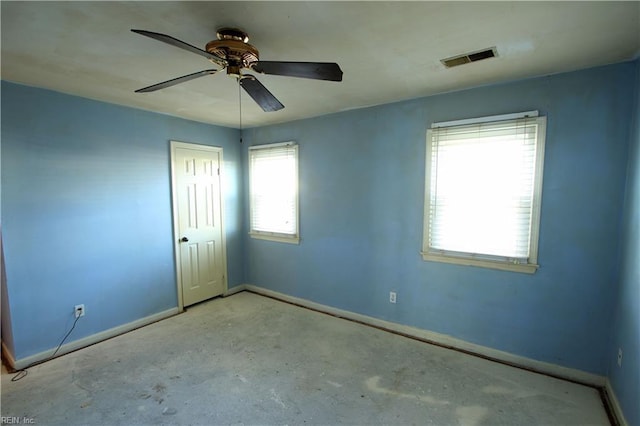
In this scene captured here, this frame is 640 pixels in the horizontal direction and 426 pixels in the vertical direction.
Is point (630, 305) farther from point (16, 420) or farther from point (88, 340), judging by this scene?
point (88, 340)

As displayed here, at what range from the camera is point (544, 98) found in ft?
7.64

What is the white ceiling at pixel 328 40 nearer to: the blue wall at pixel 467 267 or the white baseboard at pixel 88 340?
the blue wall at pixel 467 267

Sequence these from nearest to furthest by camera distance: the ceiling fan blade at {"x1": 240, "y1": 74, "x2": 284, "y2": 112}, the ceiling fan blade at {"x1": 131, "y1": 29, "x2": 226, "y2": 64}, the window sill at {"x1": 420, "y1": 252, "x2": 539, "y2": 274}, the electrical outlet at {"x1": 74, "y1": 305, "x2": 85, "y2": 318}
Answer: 1. the ceiling fan blade at {"x1": 131, "y1": 29, "x2": 226, "y2": 64}
2. the ceiling fan blade at {"x1": 240, "y1": 74, "x2": 284, "y2": 112}
3. the window sill at {"x1": 420, "y1": 252, "x2": 539, "y2": 274}
4. the electrical outlet at {"x1": 74, "y1": 305, "x2": 85, "y2": 318}

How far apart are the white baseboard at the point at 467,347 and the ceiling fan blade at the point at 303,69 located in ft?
8.61

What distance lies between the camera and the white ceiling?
1.44 m

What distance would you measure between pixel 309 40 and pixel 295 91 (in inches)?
37.1

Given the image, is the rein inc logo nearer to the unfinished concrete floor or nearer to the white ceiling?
the unfinished concrete floor

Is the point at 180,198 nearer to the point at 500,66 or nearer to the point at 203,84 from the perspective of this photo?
the point at 203,84

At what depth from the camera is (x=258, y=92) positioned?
184 centimetres

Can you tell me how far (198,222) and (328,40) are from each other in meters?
2.91

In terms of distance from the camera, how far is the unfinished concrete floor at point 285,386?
1985 mm

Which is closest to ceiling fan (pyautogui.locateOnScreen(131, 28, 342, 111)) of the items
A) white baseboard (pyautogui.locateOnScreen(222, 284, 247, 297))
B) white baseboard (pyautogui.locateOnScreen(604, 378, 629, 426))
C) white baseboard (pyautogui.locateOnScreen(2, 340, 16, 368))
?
white baseboard (pyautogui.locateOnScreen(604, 378, 629, 426))

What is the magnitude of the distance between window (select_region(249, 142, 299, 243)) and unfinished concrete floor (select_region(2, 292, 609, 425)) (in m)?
1.45

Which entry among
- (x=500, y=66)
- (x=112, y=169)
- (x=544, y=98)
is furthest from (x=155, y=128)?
(x=544, y=98)
